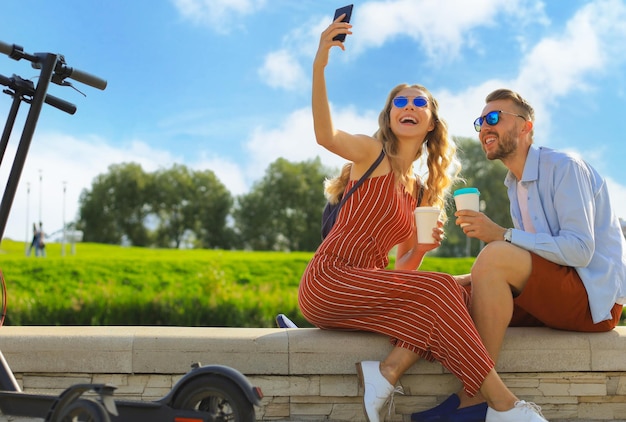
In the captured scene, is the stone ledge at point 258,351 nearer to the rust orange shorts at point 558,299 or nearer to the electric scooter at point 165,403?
the rust orange shorts at point 558,299

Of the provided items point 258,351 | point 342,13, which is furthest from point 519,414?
point 342,13

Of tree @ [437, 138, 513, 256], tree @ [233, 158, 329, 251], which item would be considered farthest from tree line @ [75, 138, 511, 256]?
tree @ [437, 138, 513, 256]

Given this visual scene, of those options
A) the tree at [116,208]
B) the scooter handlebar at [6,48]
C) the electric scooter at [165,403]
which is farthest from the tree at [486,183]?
the electric scooter at [165,403]

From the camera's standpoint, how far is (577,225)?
10.4 feet

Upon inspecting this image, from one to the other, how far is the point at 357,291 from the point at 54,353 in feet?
4.98

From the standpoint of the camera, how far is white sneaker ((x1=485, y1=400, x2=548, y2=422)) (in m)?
2.85

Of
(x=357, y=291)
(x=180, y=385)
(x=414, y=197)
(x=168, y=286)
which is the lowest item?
(x=180, y=385)

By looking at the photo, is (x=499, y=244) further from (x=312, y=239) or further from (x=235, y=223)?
(x=235, y=223)

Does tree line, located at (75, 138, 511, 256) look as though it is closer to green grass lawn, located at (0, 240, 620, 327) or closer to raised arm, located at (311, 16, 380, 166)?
green grass lawn, located at (0, 240, 620, 327)

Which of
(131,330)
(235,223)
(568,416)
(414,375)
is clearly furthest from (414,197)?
(235,223)

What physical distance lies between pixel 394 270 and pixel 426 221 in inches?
13.6

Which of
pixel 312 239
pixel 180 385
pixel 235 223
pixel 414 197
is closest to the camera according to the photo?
pixel 180 385

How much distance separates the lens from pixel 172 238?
56562 mm

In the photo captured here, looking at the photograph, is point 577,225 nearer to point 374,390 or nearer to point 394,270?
point 394,270
